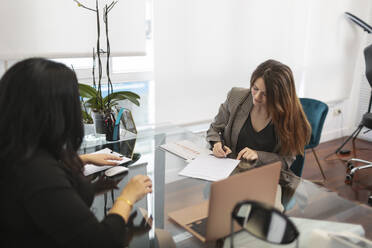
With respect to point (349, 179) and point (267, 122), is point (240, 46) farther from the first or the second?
point (349, 179)

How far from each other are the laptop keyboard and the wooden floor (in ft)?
6.50

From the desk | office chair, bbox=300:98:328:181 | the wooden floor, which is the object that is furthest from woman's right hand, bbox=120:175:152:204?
the wooden floor

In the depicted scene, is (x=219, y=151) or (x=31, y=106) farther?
(x=219, y=151)

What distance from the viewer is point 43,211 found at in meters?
1.00

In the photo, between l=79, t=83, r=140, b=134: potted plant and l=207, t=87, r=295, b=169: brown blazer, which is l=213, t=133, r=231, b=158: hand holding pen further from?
l=79, t=83, r=140, b=134: potted plant

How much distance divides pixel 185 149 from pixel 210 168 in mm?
285

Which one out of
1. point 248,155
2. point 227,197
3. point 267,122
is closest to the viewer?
point 227,197

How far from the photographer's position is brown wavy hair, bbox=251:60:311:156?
6.37 feet

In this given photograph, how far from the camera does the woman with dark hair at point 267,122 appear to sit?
1.95 metres

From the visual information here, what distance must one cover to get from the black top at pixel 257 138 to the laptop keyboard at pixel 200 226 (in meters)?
0.85

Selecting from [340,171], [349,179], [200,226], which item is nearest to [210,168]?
[200,226]

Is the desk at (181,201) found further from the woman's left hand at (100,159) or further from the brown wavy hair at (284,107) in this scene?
the brown wavy hair at (284,107)

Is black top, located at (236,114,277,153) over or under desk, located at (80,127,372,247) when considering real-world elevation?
over

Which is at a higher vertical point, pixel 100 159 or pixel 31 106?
pixel 31 106
